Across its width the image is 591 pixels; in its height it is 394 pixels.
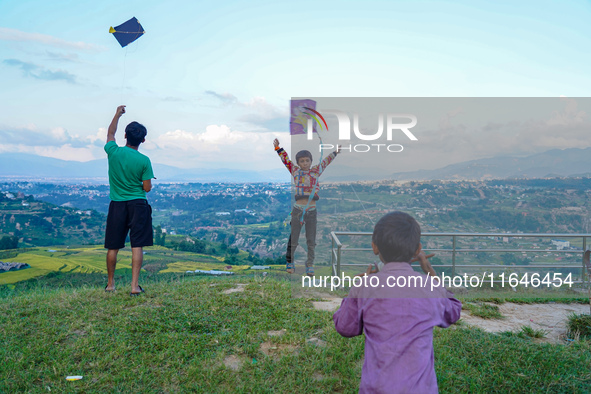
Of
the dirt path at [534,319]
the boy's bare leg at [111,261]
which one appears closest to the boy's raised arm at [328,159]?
the dirt path at [534,319]

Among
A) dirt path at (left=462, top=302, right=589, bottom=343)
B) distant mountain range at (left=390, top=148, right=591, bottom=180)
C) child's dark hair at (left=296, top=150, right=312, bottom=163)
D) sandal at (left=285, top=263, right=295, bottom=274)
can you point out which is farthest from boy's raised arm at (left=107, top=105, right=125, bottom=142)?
dirt path at (left=462, top=302, right=589, bottom=343)

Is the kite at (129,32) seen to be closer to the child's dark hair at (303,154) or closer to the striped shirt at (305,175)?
the striped shirt at (305,175)

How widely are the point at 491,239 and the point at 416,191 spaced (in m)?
1.95

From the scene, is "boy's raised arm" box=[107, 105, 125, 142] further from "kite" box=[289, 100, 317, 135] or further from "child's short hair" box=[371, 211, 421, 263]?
"child's short hair" box=[371, 211, 421, 263]

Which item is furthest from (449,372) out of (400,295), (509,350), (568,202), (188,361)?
(568,202)

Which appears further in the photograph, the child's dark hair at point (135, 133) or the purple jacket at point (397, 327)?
the child's dark hair at point (135, 133)

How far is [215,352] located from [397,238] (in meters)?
2.15

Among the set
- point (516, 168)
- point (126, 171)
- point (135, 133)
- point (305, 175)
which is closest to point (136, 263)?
point (126, 171)

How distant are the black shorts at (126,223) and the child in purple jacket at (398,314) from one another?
11.1ft

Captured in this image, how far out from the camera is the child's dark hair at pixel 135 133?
4535 mm

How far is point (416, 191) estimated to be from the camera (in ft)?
20.2

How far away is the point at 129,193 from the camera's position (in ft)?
14.9

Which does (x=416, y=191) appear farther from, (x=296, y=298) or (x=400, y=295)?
(x=400, y=295)

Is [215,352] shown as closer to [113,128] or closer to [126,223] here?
[126,223]
